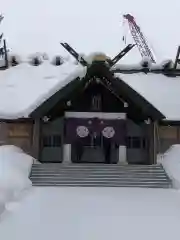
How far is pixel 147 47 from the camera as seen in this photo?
5028 cm

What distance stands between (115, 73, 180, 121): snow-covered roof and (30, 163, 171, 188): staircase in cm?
435

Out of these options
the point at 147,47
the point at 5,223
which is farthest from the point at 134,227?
the point at 147,47

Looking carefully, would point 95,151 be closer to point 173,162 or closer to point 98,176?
point 98,176

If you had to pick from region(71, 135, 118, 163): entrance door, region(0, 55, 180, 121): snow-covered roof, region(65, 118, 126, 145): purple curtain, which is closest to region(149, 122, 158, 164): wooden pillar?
region(65, 118, 126, 145): purple curtain

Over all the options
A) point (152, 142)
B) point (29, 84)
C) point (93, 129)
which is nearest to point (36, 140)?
point (93, 129)

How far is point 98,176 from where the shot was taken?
17000mm

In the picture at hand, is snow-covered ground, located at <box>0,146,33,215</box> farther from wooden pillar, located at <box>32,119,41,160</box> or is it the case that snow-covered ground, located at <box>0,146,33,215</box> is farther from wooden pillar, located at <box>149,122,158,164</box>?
wooden pillar, located at <box>149,122,158,164</box>

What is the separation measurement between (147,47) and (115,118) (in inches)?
1246

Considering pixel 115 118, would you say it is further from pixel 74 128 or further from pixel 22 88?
pixel 22 88

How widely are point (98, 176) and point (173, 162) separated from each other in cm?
347

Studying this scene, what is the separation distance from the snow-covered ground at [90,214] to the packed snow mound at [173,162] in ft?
3.65

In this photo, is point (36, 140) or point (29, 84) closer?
point (36, 140)

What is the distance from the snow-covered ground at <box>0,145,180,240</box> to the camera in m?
8.60

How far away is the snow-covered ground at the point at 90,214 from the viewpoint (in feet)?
28.2
